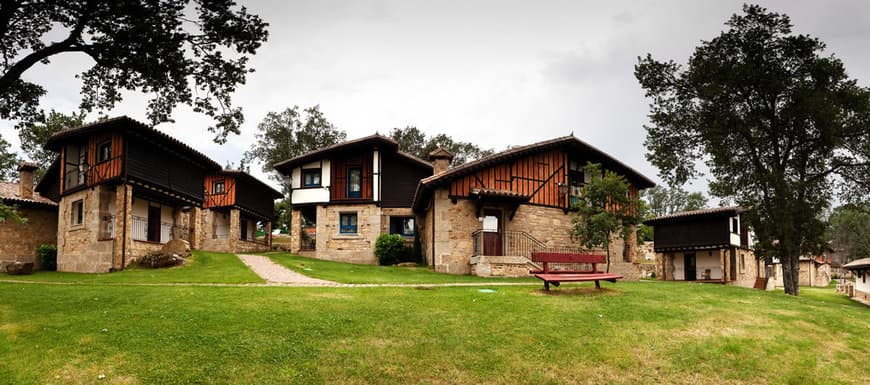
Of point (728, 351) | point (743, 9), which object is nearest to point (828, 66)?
point (743, 9)

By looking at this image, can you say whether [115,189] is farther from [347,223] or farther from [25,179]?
[347,223]

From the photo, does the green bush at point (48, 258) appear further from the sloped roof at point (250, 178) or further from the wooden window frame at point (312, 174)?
the wooden window frame at point (312, 174)

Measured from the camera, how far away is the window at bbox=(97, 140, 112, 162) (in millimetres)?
23913

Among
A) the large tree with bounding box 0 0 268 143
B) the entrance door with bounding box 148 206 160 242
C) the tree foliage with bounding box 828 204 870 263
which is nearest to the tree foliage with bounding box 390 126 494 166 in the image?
the entrance door with bounding box 148 206 160 242

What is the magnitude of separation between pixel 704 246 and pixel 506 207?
20.5 meters

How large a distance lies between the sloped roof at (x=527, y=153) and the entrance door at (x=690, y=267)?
14947 millimetres

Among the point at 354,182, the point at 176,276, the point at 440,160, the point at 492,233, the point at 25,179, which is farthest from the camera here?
the point at 354,182

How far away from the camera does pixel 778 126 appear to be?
22.6 m

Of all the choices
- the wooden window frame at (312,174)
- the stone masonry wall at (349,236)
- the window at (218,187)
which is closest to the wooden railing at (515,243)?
the stone masonry wall at (349,236)

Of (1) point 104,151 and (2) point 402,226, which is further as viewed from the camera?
(2) point 402,226

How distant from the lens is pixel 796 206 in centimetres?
2169

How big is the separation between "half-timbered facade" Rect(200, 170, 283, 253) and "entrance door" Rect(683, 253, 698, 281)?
101 feet

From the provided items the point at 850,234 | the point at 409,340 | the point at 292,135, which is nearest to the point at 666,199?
the point at 850,234

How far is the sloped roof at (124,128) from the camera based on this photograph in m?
22.6
